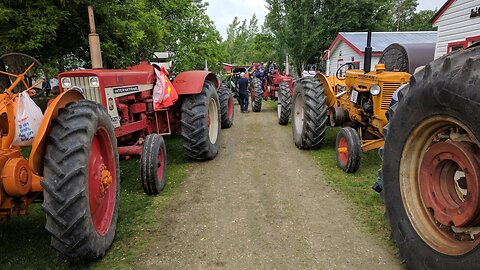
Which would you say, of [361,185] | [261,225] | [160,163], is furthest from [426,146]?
[160,163]

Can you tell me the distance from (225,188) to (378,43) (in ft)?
55.0

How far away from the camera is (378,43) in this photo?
18.3 metres

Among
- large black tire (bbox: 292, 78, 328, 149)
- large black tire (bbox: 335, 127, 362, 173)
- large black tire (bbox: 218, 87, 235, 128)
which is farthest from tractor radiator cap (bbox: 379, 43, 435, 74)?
large black tire (bbox: 218, 87, 235, 128)

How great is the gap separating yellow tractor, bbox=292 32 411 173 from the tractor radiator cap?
1.41 ft

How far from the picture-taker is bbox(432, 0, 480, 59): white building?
9.27 meters

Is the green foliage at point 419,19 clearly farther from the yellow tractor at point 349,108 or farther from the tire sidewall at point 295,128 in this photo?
the yellow tractor at point 349,108

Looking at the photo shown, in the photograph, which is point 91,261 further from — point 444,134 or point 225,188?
point 444,134

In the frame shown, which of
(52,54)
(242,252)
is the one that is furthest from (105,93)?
(52,54)

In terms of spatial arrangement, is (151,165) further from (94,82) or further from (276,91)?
(276,91)

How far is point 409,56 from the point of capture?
5.24 metres

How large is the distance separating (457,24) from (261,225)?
10.1m

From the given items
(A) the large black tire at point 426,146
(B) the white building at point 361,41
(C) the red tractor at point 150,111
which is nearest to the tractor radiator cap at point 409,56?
(A) the large black tire at point 426,146

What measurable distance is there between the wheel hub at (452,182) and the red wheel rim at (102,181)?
8.34 feet

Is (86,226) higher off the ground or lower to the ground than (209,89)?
lower
